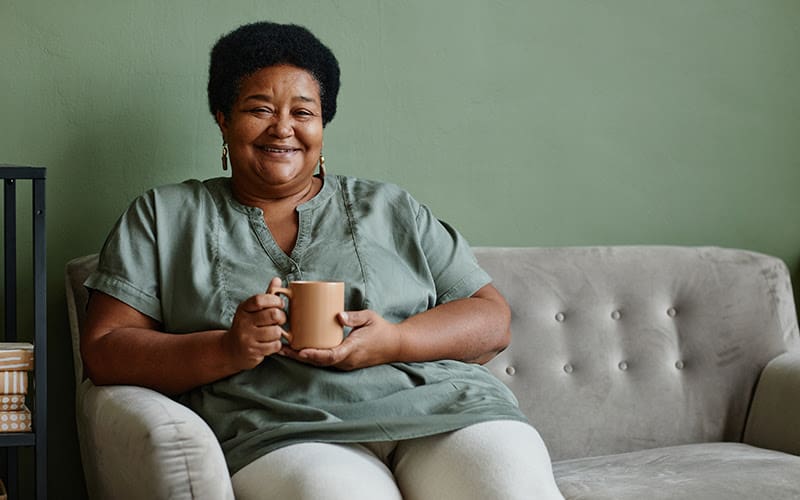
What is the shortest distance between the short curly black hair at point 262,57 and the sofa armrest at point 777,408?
1.13 meters

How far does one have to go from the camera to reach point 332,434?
1.62 metres

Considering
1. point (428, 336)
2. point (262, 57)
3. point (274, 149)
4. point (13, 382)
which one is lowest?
point (13, 382)

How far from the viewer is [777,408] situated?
7.16 feet

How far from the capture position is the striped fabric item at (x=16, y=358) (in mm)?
1776

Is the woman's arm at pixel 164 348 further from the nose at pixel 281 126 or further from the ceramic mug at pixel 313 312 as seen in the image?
the nose at pixel 281 126

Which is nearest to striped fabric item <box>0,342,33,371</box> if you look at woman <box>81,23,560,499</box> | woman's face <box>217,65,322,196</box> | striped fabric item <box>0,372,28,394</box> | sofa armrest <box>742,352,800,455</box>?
striped fabric item <box>0,372,28,394</box>

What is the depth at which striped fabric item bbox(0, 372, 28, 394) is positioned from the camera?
5.82ft

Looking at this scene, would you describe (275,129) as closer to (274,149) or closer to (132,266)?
(274,149)

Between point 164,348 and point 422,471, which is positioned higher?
point 164,348

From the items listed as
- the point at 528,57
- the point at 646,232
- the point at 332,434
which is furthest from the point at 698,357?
the point at 332,434

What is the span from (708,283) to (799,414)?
1.15ft

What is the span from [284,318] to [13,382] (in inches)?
21.6

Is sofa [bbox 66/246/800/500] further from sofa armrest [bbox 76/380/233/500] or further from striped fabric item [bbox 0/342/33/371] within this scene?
sofa armrest [bbox 76/380/233/500]

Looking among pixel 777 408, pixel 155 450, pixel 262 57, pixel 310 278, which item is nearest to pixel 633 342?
pixel 777 408
